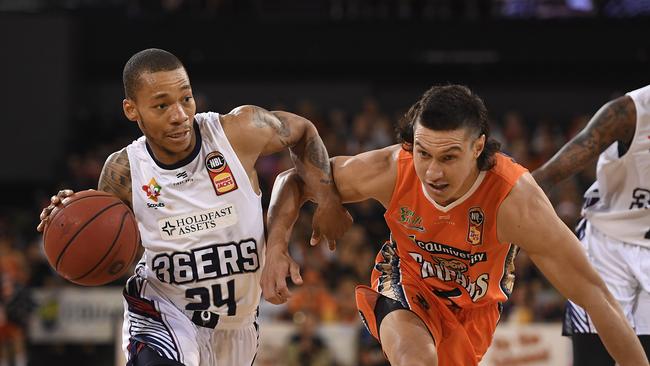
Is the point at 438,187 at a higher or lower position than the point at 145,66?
lower

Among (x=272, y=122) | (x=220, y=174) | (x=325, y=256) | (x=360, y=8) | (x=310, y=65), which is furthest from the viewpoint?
(x=310, y=65)

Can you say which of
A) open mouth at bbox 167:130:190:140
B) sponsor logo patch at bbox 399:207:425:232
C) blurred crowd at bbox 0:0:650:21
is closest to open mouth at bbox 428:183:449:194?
sponsor logo patch at bbox 399:207:425:232

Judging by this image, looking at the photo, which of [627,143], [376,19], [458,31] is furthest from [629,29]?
[627,143]

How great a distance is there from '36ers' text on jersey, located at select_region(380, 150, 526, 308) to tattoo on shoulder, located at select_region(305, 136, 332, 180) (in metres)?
0.47

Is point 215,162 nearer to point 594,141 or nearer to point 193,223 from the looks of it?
point 193,223

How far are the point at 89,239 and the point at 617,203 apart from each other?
287cm

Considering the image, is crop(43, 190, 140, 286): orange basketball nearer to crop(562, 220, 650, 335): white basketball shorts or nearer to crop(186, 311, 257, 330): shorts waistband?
crop(186, 311, 257, 330): shorts waistband

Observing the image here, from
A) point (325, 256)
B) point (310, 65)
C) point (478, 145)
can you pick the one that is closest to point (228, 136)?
point (478, 145)

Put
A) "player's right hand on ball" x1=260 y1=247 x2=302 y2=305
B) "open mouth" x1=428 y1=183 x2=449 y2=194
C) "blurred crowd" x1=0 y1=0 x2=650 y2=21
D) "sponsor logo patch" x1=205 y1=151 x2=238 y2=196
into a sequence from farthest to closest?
"blurred crowd" x1=0 y1=0 x2=650 y2=21 < "sponsor logo patch" x1=205 y1=151 x2=238 y2=196 < "player's right hand on ball" x1=260 y1=247 x2=302 y2=305 < "open mouth" x1=428 y1=183 x2=449 y2=194

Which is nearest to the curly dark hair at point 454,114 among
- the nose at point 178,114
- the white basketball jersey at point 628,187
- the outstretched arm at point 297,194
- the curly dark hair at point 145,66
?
the outstretched arm at point 297,194

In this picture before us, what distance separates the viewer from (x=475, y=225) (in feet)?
14.9

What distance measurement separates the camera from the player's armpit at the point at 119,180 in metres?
4.89

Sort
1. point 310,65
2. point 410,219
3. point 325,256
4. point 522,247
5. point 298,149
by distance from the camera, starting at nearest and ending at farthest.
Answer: point 522,247 → point 410,219 → point 298,149 → point 325,256 → point 310,65

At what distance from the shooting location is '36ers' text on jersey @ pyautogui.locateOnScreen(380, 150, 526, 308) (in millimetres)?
4488
